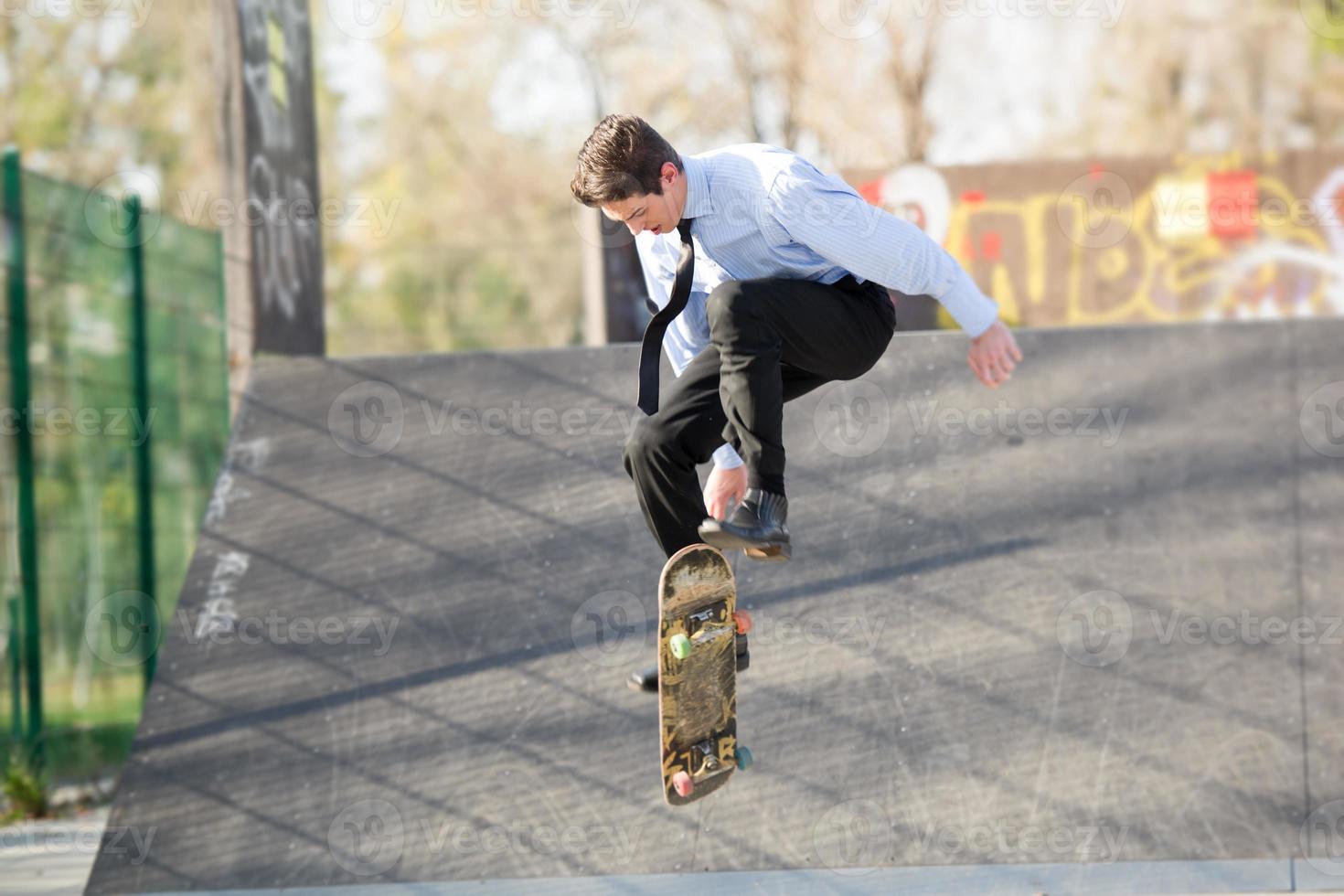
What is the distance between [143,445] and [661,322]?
490 cm

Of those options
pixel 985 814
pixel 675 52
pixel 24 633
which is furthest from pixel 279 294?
pixel 675 52

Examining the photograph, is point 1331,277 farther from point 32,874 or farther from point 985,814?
point 32,874

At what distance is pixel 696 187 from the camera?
362 centimetres

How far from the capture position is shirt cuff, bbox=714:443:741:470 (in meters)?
4.15

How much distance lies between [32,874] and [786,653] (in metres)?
3.13

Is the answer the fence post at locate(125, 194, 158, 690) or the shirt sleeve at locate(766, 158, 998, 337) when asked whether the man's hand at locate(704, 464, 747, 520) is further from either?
the fence post at locate(125, 194, 158, 690)

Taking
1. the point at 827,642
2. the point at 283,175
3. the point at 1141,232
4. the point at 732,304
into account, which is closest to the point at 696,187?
the point at 732,304

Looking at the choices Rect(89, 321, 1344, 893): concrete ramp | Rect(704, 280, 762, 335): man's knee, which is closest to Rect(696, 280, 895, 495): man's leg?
Rect(704, 280, 762, 335): man's knee

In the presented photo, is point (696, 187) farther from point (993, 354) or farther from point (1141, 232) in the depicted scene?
point (1141, 232)

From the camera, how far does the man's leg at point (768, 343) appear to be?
140 inches

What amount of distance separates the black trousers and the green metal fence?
13.8 feet

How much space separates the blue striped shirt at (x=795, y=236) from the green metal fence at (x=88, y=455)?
4.25m

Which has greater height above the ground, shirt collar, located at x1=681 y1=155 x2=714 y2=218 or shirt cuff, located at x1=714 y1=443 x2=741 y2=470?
shirt collar, located at x1=681 y1=155 x2=714 y2=218

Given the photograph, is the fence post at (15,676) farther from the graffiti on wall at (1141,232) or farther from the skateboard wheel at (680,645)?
the graffiti on wall at (1141,232)
